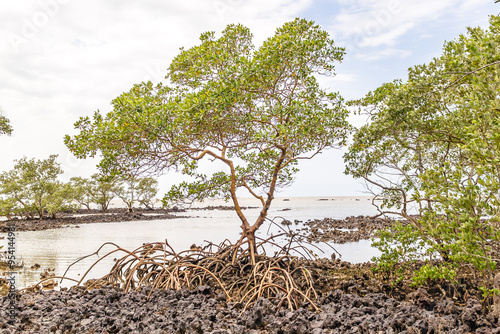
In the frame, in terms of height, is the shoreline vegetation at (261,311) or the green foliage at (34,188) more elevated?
the green foliage at (34,188)

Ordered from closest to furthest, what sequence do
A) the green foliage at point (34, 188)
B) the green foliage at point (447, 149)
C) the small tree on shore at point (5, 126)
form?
the green foliage at point (447, 149), the small tree on shore at point (5, 126), the green foliage at point (34, 188)

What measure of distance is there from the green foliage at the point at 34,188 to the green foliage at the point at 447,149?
91.9 ft

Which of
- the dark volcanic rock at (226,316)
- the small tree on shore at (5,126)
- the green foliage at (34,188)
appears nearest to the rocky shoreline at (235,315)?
the dark volcanic rock at (226,316)

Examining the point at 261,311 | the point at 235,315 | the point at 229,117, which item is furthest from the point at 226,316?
the point at 229,117

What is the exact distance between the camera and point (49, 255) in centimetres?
1393

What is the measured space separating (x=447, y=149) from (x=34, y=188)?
31007 millimetres

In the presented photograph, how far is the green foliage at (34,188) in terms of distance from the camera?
2906 cm

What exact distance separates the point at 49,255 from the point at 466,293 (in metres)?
13.8

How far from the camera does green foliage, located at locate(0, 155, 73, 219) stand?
29062 millimetres

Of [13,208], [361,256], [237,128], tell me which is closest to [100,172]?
[237,128]

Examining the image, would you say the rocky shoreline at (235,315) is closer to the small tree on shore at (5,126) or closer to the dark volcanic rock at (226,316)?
the dark volcanic rock at (226,316)

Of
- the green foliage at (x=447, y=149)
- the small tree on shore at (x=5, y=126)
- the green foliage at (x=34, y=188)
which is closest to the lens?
the green foliage at (x=447, y=149)

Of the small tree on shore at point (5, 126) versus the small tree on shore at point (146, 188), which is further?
the small tree on shore at point (146, 188)

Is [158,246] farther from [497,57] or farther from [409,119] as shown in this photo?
[497,57]
